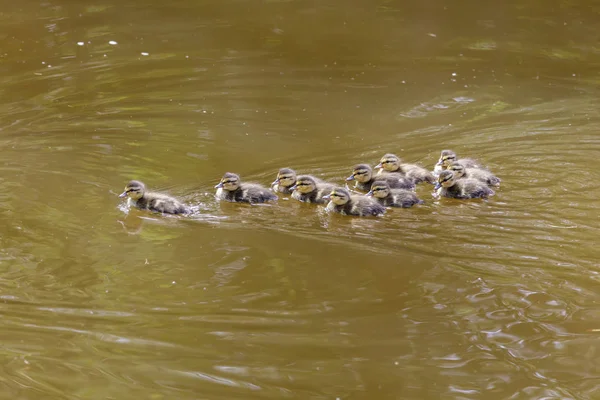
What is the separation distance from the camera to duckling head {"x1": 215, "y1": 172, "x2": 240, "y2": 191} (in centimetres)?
499

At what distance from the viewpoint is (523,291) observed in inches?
150

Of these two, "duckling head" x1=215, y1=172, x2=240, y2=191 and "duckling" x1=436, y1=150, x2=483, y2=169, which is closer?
"duckling head" x1=215, y1=172, x2=240, y2=191

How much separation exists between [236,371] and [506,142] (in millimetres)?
3238

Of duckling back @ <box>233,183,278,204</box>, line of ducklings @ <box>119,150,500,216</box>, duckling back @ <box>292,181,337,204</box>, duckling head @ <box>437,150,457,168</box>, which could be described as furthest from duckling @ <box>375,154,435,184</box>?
duckling back @ <box>233,183,278,204</box>

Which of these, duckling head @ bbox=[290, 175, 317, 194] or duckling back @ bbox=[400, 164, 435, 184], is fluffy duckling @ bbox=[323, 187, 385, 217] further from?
duckling back @ bbox=[400, 164, 435, 184]

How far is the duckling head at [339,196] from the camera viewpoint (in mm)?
4895

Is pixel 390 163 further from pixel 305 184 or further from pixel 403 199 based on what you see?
pixel 305 184

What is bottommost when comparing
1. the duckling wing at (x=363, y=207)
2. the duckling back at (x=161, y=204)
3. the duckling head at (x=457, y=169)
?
the duckling wing at (x=363, y=207)

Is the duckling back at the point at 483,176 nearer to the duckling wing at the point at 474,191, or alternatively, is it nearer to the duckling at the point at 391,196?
the duckling wing at the point at 474,191

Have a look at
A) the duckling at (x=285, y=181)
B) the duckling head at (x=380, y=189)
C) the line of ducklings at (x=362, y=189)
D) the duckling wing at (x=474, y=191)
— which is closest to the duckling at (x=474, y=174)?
the line of ducklings at (x=362, y=189)

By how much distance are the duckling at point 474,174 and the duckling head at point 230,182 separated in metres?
1.26

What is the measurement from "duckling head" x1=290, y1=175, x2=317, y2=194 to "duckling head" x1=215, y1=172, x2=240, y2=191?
35 cm

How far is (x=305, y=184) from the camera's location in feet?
16.6

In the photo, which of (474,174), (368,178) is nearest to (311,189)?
(368,178)
